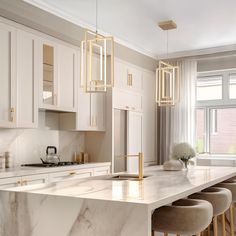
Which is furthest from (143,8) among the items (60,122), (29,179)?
(29,179)

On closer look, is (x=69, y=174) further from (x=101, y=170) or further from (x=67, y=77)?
(x=67, y=77)

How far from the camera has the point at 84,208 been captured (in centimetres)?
201

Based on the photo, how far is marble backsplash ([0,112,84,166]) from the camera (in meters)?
4.46

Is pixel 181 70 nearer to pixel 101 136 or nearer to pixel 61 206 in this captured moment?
pixel 101 136

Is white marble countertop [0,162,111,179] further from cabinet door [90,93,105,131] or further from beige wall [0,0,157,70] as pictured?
beige wall [0,0,157,70]

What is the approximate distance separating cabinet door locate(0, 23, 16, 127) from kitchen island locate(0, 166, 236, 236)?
1.65 m

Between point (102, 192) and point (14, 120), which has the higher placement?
point (14, 120)

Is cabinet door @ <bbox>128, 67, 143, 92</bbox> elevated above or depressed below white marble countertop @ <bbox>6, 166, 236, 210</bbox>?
above

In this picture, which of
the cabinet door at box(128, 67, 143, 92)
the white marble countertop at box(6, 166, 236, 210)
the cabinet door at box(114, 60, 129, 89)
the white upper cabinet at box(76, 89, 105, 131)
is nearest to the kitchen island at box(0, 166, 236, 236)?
the white marble countertop at box(6, 166, 236, 210)

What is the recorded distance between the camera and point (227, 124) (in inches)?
259

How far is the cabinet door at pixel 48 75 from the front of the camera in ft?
14.6

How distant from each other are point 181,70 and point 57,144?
2.75 meters

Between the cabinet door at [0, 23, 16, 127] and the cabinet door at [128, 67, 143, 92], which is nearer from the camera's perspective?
the cabinet door at [0, 23, 16, 127]

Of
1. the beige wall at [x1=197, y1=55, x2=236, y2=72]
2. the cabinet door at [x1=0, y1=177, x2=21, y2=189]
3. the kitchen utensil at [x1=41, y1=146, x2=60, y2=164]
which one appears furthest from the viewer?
the beige wall at [x1=197, y1=55, x2=236, y2=72]
